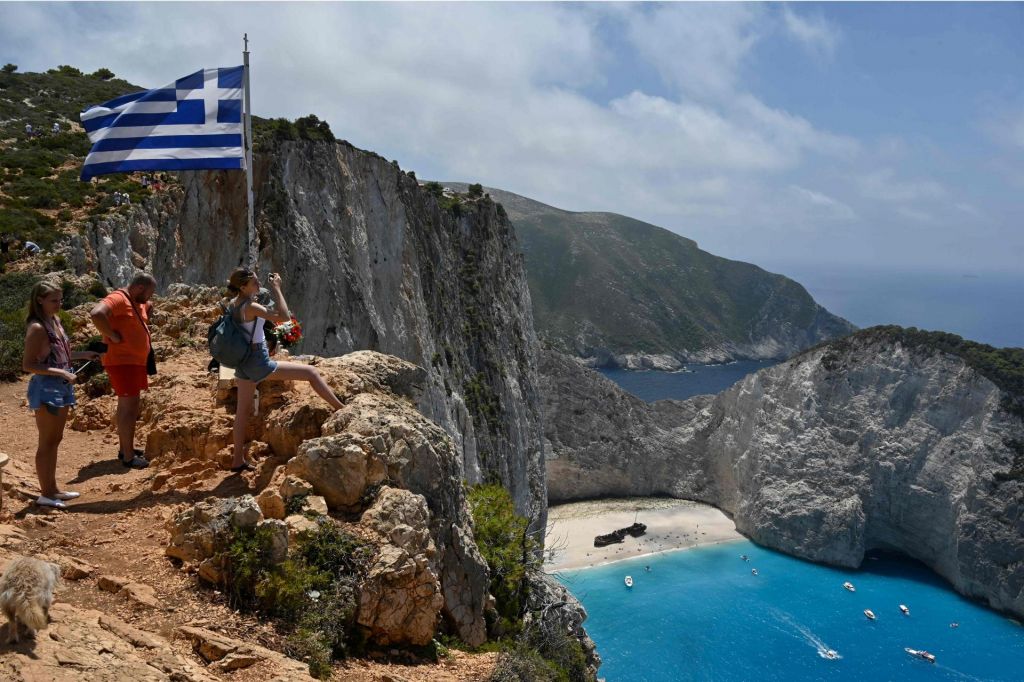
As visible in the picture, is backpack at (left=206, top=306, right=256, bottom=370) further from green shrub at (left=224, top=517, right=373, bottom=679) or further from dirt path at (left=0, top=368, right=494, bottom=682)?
green shrub at (left=224, top=517, right=373, bottom=679)

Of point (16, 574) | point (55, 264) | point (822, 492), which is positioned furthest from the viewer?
point (822, 492)

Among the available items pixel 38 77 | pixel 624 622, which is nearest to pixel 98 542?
pixel 624 622

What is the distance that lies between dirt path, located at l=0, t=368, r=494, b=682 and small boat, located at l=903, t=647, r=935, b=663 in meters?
40.3

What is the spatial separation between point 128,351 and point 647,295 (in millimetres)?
148175

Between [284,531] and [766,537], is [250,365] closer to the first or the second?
[284,531]

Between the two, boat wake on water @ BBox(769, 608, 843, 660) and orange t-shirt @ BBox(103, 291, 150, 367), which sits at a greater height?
orange t-shirt @ BBox(103, 291, 150, 367)

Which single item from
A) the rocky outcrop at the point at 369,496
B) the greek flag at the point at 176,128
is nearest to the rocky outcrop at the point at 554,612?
the rocky outcrop at the point at 369,496

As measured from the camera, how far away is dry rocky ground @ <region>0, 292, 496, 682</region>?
439cm

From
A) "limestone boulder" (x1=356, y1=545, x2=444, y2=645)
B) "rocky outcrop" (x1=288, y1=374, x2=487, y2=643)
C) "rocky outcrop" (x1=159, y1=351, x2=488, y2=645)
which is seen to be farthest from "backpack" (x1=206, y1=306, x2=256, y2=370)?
"limestone boulder" (x1=356, y1=545, x2=444, y2=645)

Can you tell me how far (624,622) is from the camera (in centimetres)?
3897

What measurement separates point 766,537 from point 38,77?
53529 mm

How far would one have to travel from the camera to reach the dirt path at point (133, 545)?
5004 mm

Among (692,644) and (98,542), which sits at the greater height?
(98,542)

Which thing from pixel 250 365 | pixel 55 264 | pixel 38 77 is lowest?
pixel 250 365
